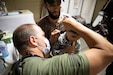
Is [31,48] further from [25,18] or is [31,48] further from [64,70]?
[25,18]

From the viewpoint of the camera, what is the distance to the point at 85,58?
625 mm

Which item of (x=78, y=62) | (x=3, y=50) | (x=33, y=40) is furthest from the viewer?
(x=3, y=50)

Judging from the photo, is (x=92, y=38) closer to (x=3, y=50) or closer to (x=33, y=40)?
A: (x=33, y=40)

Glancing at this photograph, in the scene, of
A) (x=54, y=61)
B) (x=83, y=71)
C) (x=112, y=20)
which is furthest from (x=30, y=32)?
(x=112, y=20)

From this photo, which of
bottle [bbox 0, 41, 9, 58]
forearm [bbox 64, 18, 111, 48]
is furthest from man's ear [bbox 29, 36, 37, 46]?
bottle [bbox 0, 41, 9, 58]

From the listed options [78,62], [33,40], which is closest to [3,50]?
[33,40]

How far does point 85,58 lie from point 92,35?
0.45ft

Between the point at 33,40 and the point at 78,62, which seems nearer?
the point at 78,62

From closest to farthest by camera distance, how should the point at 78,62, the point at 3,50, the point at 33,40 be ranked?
the point at 78,62 < the point at 33,40 < the point at 3,50

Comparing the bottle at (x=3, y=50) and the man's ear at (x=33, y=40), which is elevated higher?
the man's ear at (x=33, y=40)

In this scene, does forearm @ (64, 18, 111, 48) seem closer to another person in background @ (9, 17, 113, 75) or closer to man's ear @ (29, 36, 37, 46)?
another person in background @ (9, 17, 113, 75)

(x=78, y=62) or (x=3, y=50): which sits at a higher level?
(x=78, y=62)

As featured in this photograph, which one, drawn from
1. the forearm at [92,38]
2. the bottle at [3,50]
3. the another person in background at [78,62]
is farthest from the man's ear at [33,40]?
the bottle at [3,50]

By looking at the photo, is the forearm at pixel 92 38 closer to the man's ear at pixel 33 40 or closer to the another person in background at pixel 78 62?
the another person in background at pixel 78 62
